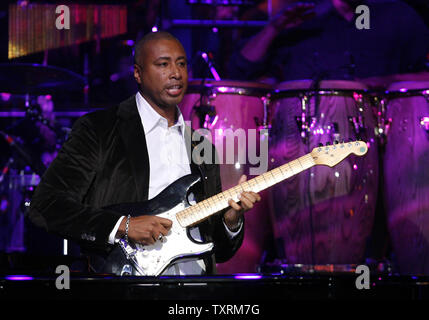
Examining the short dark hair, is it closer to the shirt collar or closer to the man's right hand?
the shirt collar

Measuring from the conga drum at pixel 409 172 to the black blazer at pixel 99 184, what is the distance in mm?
1537

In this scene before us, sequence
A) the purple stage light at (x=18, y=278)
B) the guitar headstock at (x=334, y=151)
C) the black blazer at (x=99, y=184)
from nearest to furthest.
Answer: the purple stage light at (x=18, y=278)
the guitar headstock at (x=334, y=151)
the black blazer at (x=99, y=184)

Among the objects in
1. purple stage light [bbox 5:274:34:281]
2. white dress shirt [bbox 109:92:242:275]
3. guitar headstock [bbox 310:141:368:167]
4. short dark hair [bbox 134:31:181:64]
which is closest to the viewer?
purple stage light [bbox 5:274:34:281]

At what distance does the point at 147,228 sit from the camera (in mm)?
2645

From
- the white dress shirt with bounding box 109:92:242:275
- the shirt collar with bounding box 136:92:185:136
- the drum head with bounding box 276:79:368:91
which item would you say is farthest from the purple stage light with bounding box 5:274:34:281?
the drum head with bounding box 276:79:368:91

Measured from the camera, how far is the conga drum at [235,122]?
4082mm

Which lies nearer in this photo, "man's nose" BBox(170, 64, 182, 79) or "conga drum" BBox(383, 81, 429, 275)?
"man's nose" BBox(170, 64, 182, 79)

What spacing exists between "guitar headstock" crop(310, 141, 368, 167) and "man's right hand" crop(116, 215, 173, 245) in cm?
67

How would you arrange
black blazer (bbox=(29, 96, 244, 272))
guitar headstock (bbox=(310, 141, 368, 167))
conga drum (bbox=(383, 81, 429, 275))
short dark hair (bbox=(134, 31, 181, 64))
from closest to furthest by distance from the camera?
guitar headstock (bbox=(310, 141, 368, 167)) < black blazer (bbox=(29, 96, 244, 272)) < short dark hair (bbox=(134, 31, 181, 64)) < conga drum (bbox=(383, 81, 429, 275))

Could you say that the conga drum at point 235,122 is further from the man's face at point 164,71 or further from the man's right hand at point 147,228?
the man's right hand at point 147,228

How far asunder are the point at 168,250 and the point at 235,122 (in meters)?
1.56

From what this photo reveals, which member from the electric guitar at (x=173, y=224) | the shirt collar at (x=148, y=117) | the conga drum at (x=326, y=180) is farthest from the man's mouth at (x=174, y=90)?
the conga drum at (x=326, y=180)

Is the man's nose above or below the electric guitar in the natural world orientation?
above

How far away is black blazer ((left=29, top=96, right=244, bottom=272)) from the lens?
2748 millimetres
